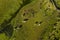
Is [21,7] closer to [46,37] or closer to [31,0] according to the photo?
[31,0]

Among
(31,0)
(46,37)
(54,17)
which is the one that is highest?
(31,0)

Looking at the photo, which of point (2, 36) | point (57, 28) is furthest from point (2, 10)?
point (57, 28)

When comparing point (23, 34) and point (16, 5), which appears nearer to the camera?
point (23, 34)

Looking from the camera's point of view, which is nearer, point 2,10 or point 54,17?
point 54,17

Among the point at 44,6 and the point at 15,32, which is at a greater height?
the point at 44,6

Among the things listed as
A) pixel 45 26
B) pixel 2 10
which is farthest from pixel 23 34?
pixel 2 10

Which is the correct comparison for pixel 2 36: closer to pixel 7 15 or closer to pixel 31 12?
pixel 7 15
